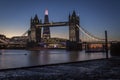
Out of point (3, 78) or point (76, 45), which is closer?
point (3, 78)

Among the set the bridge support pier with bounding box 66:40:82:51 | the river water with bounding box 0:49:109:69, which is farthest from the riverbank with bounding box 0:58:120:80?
the bridge support pier with bounding box 66:40:82:51

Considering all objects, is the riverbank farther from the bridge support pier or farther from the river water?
the bridge support pier

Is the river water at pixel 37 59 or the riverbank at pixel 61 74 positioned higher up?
the riverbank at pixel 61 74

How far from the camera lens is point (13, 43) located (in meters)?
119

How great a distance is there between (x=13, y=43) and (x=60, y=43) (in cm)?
2636

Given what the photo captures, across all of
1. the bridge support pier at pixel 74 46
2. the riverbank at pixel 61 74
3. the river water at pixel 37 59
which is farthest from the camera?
the bridge support pier at pixel 74 46

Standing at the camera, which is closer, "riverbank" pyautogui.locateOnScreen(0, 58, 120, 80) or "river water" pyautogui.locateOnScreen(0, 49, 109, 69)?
"riverbank" pyautogui.locateOnScreen(0, 58, 120, 80)

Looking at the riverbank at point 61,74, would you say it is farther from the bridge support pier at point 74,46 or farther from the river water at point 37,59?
the bridge support pier at point 74,46

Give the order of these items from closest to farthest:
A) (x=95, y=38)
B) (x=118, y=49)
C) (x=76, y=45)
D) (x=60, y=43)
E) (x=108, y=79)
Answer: (x=108, y=79), (x=118, y=49), (x=95, y=38), (x=76, y=45), (x=60, y=43)

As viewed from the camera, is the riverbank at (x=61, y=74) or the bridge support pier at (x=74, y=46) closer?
the riverbank at (x=61, y=74)

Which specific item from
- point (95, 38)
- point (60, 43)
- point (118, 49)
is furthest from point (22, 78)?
point (60, 43)

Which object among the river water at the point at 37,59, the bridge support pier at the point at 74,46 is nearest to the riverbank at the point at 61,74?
the river water at the point at 37,59

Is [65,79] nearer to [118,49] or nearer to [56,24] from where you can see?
[118,49]

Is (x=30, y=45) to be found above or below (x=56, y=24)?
below
